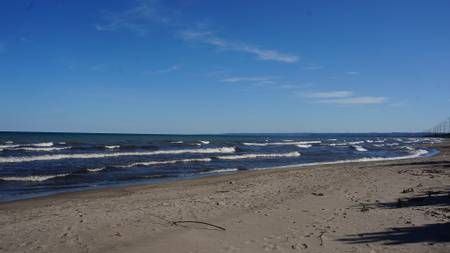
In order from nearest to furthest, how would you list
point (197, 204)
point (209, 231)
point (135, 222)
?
point (209, 231)
point (135, 222)
point (197, 204)

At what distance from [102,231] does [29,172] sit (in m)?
14.6

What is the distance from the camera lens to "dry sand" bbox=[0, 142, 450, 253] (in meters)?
6.92

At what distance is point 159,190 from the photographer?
49.9ft

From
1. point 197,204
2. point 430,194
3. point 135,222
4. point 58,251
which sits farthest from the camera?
point 430,194

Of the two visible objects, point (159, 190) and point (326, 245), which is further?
point (159, 190)

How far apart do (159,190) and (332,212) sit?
740 cm

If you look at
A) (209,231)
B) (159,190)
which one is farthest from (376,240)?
(159,190)

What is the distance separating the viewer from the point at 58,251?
22.1 ft

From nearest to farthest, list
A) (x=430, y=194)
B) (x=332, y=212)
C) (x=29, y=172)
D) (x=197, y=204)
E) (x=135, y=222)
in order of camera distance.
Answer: (x=135, y=222)
(x=332, y=212)
(x=197, y=204)
(x=430, y=194)
(x=29, y=172)

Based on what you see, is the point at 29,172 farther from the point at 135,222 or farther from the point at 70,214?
the point at 135,222

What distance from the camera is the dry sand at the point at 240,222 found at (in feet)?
22.7

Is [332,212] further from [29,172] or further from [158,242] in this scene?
[29,172]

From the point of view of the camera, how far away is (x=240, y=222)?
28.3ft

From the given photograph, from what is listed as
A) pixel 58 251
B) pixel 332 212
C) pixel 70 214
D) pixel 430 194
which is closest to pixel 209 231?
pixel 58 251
